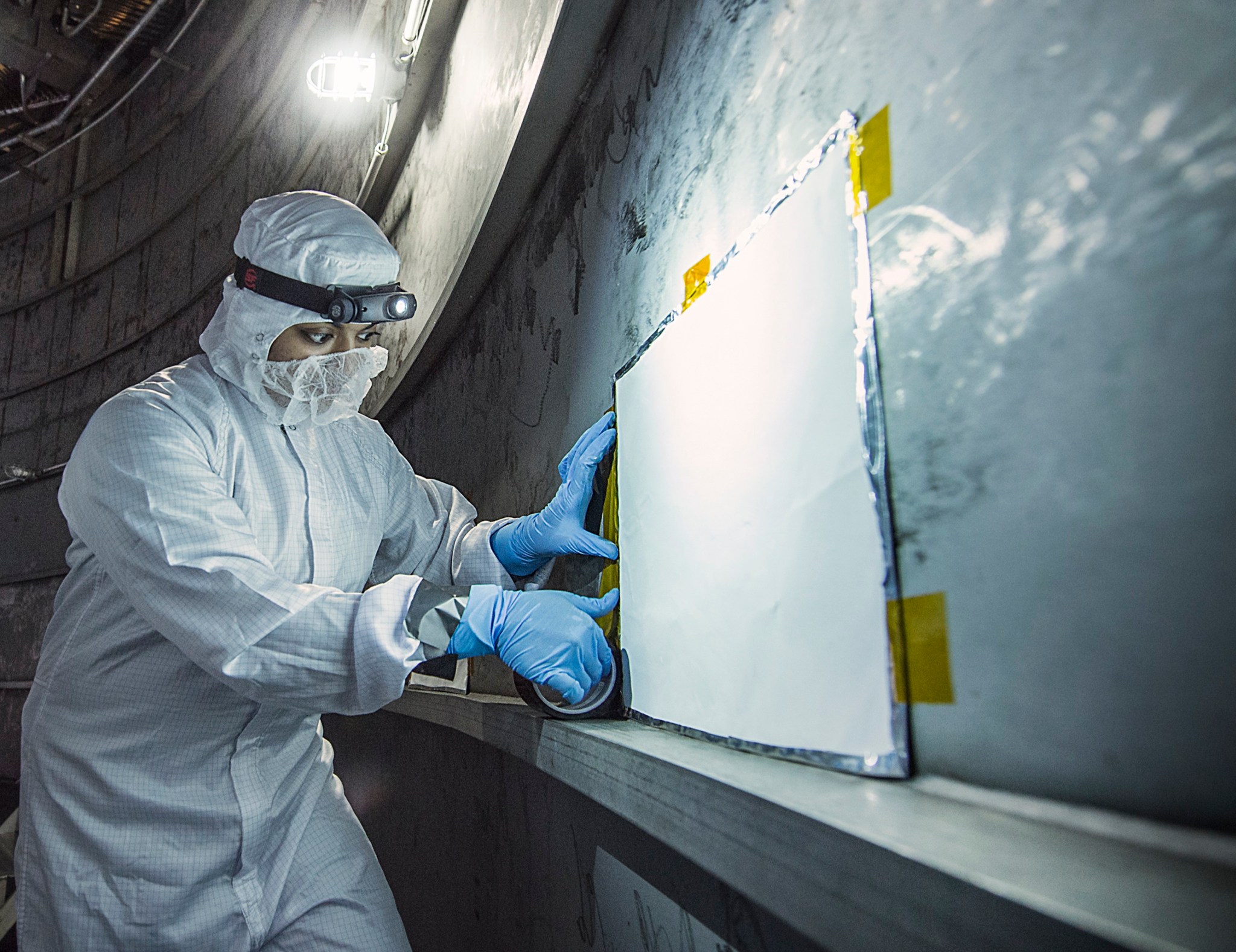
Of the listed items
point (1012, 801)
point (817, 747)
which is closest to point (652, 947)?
point (817, 747)

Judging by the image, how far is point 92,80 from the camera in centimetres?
437

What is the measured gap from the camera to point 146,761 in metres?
1.19

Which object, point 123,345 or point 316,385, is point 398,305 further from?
point 123,345

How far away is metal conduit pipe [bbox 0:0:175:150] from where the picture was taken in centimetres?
399

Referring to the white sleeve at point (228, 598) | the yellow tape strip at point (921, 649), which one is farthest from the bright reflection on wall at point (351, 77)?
the yellow tape strip at point (921, 649)

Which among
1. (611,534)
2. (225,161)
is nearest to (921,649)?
(611,534)

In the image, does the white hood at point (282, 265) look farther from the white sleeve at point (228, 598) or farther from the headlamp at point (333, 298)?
the white sleeve at point (228, 598)

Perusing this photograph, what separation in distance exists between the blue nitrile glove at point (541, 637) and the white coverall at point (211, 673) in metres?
0.11

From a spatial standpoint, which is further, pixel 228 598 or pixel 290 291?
pixel 290 291

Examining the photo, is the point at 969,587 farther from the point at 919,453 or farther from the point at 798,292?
→ the point at 798,292

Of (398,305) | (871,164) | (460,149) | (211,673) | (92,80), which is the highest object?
(92,80)

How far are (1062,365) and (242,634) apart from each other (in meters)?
1.02

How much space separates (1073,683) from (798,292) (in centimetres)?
39

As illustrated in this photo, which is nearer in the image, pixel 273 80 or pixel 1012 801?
pixel 1012 801
